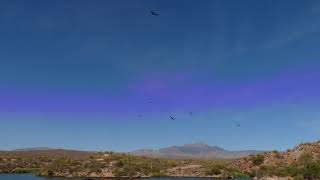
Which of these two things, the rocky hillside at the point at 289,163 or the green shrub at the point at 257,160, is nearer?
the rocky hillside at the point at 289,163

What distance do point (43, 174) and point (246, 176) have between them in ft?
271

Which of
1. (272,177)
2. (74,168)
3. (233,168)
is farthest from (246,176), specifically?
(74,168)

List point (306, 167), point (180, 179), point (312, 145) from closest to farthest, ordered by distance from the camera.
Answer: point (306, 167) < point (180, 179) < point (312, 145)

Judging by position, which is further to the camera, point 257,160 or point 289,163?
point 257,160

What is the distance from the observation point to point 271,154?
195m

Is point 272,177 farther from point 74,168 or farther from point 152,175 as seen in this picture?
point 74,168

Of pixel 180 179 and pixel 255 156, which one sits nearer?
pixel 180 179

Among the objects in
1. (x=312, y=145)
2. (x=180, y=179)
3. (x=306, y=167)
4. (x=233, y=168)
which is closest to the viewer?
(x=306, y=167)

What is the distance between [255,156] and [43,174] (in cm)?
8784

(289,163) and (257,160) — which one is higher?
(257,160)

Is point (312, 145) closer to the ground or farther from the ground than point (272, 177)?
farther from the ground

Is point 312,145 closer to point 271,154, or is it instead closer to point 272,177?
point 271,154

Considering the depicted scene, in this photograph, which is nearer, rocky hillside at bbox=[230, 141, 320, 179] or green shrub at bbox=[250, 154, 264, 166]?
rocky hillside at bbox=[230, 141, 320, 179]

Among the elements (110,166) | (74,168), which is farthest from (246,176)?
(74,168)
